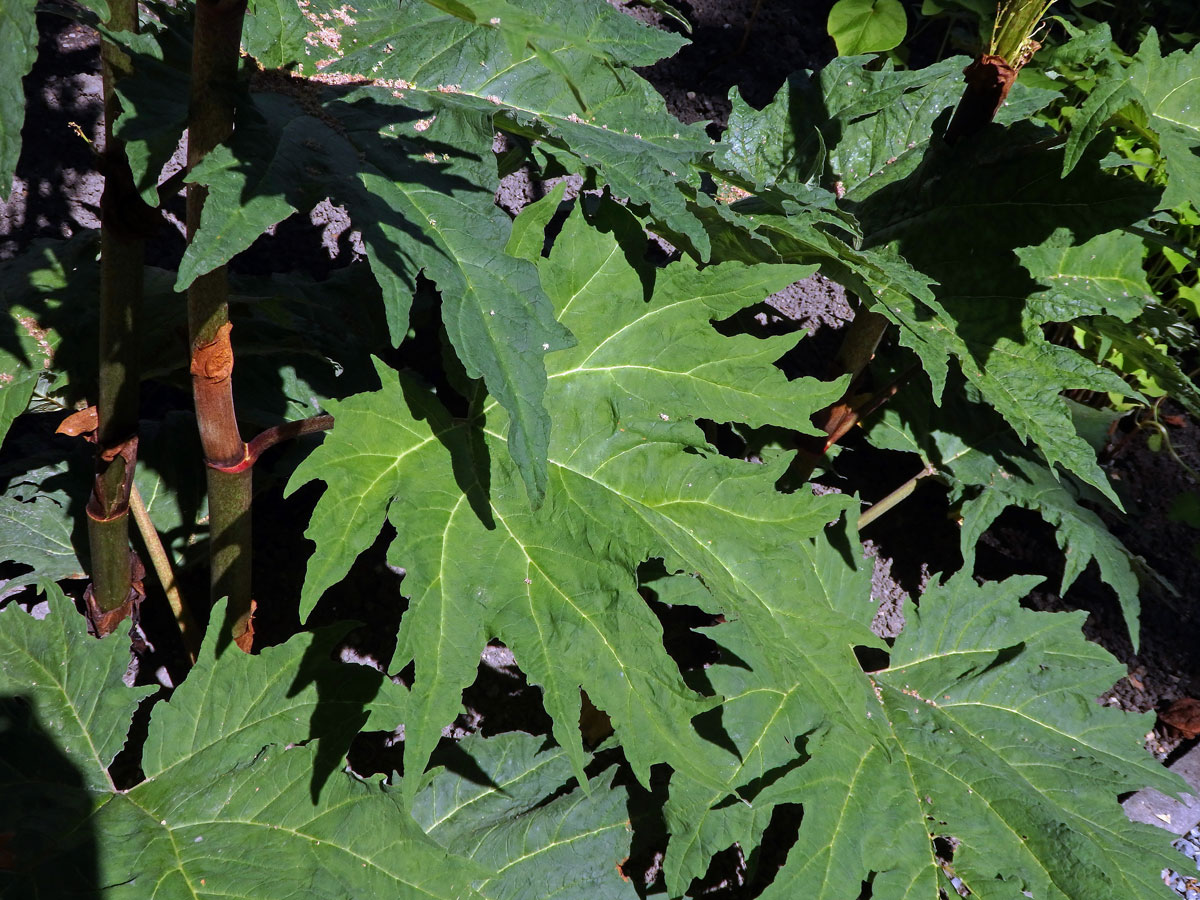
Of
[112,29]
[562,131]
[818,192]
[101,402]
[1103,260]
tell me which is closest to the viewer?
[112,29]

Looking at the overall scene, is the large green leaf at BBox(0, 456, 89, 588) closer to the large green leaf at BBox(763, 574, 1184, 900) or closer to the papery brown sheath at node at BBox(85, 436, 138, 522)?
the papery brown sheath at node at BBox(85, 436, 138, 522)

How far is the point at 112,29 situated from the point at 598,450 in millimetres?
685

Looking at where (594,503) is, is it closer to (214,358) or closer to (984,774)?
(214,358)

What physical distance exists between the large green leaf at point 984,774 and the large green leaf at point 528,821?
0.25m

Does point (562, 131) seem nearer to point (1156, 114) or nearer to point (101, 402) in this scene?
point (101, 402)

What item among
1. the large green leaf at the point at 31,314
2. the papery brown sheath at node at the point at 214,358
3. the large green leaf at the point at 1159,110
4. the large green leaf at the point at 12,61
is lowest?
the large green leaf at the point at 31,314

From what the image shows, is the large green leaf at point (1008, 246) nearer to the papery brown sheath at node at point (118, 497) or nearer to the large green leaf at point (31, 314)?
the papery brown sheath at node at point (118, 497)

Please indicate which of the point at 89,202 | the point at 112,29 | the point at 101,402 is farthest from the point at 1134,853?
the point at 89,202

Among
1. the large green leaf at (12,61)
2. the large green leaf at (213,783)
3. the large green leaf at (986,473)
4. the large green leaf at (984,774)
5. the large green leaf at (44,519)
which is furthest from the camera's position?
the large green leaf at (986,473)

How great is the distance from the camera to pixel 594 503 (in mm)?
1151

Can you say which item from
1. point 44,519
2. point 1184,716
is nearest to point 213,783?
point 44,519

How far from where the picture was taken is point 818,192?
1.32 m

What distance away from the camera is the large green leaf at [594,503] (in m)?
1.03

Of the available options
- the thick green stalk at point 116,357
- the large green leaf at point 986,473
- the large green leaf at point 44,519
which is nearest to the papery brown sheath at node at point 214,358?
the thick green stalk at point 116,357
